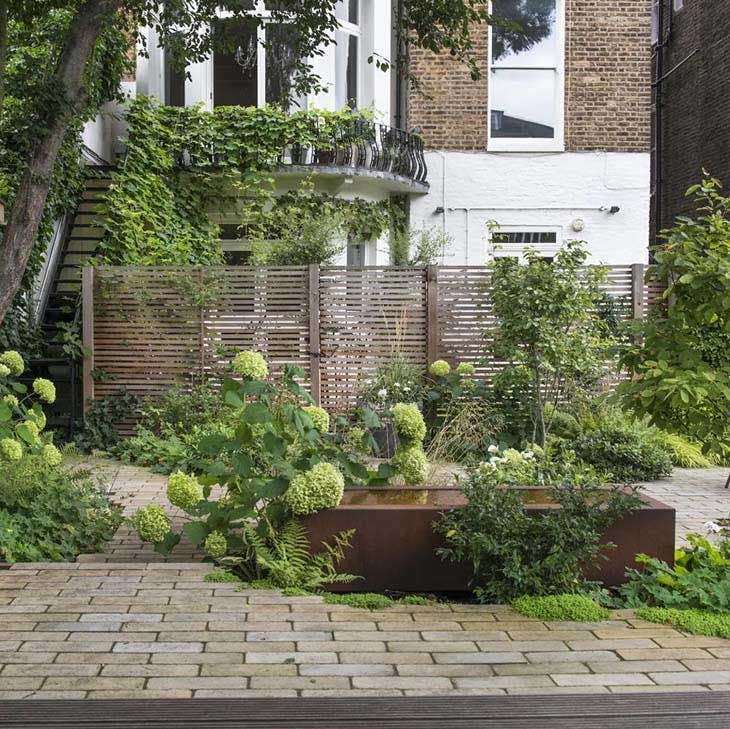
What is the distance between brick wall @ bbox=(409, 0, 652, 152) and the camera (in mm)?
15781

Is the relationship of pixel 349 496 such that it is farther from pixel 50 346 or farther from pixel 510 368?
pixel 50 346

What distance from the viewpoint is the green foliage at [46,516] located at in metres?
5.78

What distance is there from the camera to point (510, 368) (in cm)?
1087

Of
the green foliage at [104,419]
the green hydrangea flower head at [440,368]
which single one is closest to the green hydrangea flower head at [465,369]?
the green hydrangea flower head at [440,368]

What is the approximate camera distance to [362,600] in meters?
5.01

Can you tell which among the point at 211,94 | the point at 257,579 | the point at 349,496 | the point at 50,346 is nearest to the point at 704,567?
the point at 349,496

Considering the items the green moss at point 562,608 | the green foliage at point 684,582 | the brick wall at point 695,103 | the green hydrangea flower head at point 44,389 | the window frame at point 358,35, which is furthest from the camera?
the brick wall at point 695,103

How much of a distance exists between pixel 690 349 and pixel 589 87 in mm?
11625

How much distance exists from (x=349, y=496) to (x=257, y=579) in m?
0.76

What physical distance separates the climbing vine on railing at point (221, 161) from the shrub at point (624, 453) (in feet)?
17.7

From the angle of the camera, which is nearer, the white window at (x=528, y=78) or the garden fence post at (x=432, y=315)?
the garden fence post at (x=432, y=315)

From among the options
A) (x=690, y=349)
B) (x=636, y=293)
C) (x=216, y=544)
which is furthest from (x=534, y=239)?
(x=216, y=544)

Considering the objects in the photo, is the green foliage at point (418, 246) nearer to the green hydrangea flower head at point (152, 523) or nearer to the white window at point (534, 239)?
the white window at point (534, 239)

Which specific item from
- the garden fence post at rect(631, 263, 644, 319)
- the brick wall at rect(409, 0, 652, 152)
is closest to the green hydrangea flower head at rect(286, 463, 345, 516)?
the garden fence post at rect(631, 263, 644, 319)
